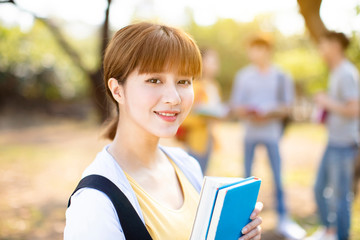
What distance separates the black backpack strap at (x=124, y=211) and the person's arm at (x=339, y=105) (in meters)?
2.61

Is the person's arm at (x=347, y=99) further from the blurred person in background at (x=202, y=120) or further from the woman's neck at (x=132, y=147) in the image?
the woman's neck at (x=132, y=147)

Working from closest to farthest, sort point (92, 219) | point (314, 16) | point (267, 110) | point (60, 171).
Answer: point (92, 219) → point (267, 110) → point (314, 16) → point (60, 171)

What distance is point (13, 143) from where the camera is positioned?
359 inches

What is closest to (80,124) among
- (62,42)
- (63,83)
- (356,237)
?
(63,83)

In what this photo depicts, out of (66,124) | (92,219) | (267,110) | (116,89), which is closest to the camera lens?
(92,219)

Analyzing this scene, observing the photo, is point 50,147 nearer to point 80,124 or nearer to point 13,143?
point 13,143

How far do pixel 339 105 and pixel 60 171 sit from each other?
518 cm

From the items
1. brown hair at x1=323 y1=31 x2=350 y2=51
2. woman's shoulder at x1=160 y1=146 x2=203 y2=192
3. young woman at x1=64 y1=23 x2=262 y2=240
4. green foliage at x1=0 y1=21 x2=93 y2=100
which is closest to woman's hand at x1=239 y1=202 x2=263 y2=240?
young woman at x1=64 y1=23 x2=262 y2=240

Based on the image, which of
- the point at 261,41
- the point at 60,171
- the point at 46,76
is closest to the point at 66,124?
the point at 46,76

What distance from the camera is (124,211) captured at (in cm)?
110

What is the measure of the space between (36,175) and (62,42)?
3467 millimetres

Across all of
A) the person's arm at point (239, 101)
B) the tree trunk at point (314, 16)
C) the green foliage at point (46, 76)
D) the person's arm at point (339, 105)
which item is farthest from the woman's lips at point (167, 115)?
the green foliage at point (46, 76)

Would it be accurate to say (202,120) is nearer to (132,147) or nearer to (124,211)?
(132,147)

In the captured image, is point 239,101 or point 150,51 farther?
point 239,101
